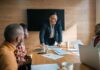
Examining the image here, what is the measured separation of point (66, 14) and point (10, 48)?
421 centimetres

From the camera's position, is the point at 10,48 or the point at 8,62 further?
the point at 10,48

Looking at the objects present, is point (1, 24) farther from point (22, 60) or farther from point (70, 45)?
point (22, 60)

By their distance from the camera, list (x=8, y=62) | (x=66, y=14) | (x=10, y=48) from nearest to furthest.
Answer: (x=8, y=62), (x=10, y=48), (x=66, y=14)

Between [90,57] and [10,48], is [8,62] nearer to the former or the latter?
[10,48]

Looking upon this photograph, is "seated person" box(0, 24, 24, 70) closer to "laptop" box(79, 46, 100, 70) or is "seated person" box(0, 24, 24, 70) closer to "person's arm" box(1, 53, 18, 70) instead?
"person's arm" box(1, 53, 18, 70)

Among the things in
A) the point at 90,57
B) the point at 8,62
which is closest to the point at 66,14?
the point at 90,57

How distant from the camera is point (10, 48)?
171 cm

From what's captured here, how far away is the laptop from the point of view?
1594mm

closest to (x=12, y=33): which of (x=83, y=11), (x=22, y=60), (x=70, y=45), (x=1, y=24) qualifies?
(x=22, y=60)

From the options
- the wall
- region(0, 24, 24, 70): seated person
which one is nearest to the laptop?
region(0, 24, 24, 70): seated person

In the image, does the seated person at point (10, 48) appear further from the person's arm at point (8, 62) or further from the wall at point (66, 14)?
the wall at point (66, 14)

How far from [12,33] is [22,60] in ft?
2.48

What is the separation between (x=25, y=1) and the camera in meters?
5.51

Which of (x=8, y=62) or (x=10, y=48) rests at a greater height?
(x=10, y=48)
